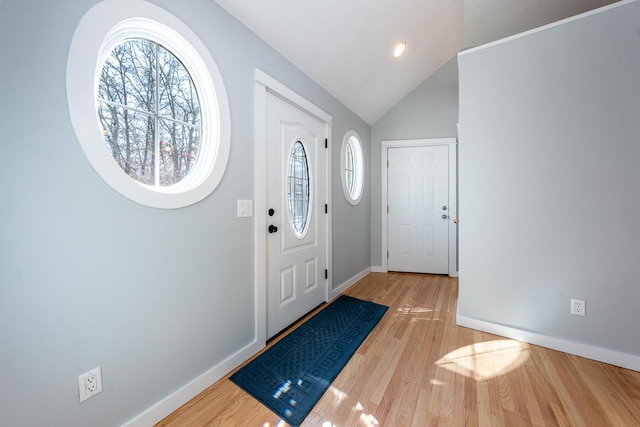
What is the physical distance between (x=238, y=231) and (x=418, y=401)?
4.86 feet

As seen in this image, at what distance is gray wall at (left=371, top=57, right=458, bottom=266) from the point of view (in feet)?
12.1

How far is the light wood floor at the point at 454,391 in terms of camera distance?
50.3 inches

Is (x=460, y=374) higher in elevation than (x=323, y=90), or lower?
lower

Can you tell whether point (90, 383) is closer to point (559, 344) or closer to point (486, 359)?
point (486, 359)

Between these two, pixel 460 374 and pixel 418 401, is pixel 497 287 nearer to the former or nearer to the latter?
pixel 460 374

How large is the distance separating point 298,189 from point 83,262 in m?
1.62

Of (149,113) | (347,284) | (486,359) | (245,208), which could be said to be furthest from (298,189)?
(486,359)

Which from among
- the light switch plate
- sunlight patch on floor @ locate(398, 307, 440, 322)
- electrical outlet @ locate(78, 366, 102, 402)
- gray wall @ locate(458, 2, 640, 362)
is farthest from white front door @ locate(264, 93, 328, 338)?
gray wall @ locate(458, 2, 640, 362)

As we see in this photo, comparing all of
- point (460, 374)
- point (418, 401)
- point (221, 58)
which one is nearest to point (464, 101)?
point (221, 58)

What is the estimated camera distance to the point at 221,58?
160 cm

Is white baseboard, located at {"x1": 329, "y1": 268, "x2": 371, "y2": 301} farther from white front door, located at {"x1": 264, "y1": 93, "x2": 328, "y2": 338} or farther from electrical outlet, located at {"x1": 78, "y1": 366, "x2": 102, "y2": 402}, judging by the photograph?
electrical outlet, located at {"x1": 78, "y1": 366, "x2": 102, "y2": 402}

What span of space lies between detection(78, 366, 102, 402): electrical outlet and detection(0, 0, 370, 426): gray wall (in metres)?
0.02

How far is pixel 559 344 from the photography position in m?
1.85

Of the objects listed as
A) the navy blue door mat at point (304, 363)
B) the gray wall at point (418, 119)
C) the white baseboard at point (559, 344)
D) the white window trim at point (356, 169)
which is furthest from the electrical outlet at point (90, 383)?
the gray wall at point (418, 119)
